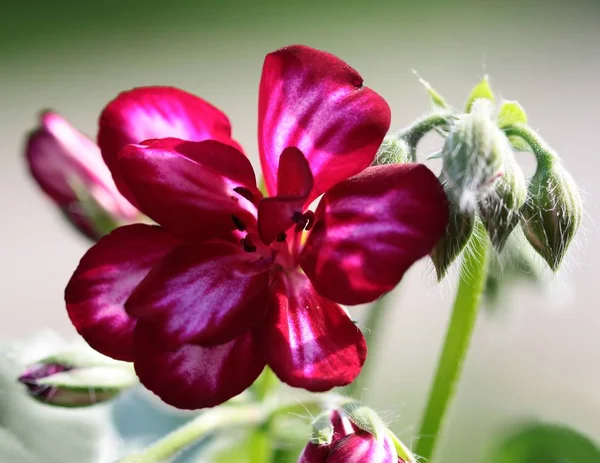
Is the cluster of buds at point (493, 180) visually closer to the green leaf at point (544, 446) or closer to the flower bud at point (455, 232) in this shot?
the flower bud at point (455, 232)

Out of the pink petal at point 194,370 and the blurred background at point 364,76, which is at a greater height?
the pink petal at point 194,370

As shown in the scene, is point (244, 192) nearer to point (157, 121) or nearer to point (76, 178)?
point (157, 121)

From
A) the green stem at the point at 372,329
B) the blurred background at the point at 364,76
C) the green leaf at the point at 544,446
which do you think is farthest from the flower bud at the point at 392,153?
the blurred background at the point at 364,76

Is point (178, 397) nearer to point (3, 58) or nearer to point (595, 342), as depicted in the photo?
point (595, 342)

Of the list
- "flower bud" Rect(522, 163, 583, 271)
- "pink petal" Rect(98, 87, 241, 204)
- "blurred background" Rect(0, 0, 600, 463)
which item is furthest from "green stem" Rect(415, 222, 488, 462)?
"blurred background" Rect(0, 0, 600, 463)

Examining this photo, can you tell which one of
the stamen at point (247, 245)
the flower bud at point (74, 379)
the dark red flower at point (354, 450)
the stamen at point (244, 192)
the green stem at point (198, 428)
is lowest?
the green stem at point (198, 428)

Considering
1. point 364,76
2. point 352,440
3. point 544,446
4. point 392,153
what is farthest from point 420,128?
point 364,76
